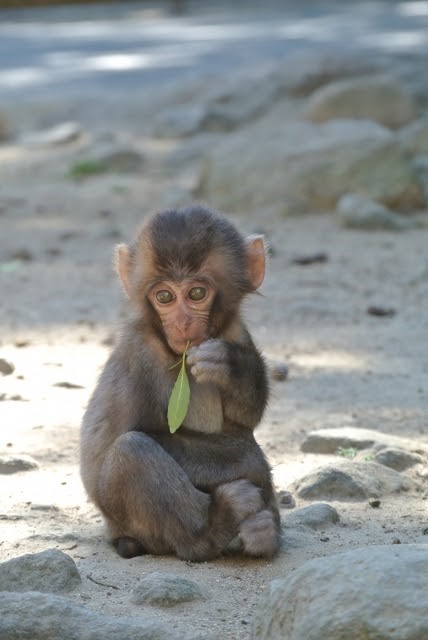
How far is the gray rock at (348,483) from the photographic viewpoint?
6023 mm

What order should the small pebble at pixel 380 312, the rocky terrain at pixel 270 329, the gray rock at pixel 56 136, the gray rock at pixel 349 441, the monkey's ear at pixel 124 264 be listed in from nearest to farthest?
the rocky terrain at pixel 270 329 → the monkey's ear at pixel 124 264 → the gray rock at pixel 349 441 → the small pebble at pixel 380 312 → the gray rock at pixel 56 136

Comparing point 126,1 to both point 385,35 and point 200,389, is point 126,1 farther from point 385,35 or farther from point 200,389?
point 200,389

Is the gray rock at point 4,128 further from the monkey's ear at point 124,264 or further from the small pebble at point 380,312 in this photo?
the monkey's ear at point 124,264

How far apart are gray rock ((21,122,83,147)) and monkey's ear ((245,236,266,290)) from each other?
36.2ft

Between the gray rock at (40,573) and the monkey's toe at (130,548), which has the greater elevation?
the gray rock at (40,573)

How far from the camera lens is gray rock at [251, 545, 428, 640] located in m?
3.74

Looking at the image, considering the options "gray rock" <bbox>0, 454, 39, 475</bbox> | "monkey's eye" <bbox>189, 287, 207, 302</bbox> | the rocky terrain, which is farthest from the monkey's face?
"gray rock" <bbox>0, 454, 39, 475</bbox>

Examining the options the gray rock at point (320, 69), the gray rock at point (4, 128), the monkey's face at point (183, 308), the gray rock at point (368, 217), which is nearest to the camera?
the monkey's face at point (183, 308)

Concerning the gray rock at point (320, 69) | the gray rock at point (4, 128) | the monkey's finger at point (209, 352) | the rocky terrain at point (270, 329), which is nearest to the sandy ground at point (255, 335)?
the rocky terrain at point (270, 329)

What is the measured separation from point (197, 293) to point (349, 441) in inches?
70.5

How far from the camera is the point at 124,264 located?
218 inches

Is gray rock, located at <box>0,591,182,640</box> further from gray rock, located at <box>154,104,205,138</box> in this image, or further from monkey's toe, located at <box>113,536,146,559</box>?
gray rock, located at <box>154,104,205,138</box>

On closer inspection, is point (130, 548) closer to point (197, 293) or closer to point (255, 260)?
point (197, 293)

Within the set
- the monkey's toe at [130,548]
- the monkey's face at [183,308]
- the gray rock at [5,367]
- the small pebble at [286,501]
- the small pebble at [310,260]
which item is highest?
the monkey's face at [183,308]
